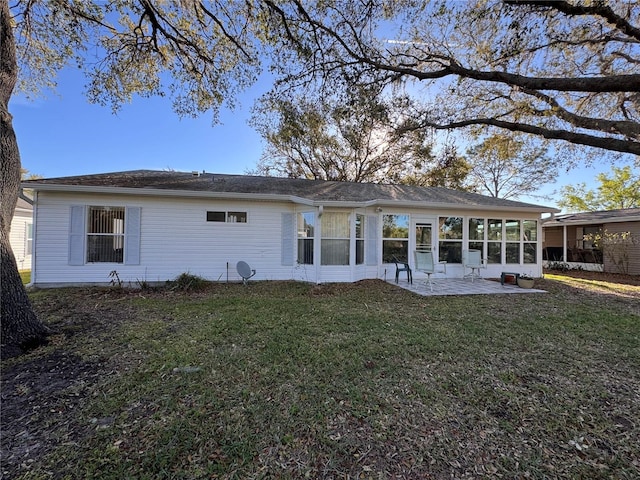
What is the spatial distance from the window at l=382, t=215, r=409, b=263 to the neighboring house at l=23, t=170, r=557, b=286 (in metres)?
0.03

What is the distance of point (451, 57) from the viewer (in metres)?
6.98

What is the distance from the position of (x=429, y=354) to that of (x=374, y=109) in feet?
20.2

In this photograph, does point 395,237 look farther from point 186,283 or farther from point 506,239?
point 186,283

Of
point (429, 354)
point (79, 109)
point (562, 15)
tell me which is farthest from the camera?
point (79, 109)

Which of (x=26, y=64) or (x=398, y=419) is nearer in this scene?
(x=398, y=419)

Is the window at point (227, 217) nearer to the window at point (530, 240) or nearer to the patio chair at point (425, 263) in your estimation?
the patio chair at point (425, 263)

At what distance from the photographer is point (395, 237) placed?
9.25 m

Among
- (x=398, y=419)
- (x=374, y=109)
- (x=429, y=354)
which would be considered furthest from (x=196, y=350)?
(x=374, y=109)

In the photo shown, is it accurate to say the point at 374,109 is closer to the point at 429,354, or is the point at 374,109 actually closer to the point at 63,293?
the point at 429,354

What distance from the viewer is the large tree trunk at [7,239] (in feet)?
11.0

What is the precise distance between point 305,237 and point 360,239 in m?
1.76

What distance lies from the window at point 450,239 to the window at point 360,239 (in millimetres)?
2841

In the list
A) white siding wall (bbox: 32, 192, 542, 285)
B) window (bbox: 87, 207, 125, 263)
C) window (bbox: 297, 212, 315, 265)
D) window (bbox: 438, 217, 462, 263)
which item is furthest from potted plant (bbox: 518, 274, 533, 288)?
window (bbox: 87, 207, 125, 263)

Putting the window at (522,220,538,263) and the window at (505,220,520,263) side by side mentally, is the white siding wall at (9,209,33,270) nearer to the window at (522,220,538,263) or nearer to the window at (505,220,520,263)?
the window at (505,220,520,263)
